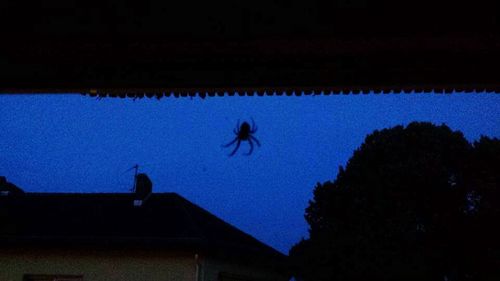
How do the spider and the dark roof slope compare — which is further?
the dark roof slope

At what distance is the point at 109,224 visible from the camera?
12664 millimetres

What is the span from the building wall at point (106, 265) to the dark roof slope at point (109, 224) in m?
0.41

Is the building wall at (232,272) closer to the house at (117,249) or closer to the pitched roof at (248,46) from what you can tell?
the house at (117,249)

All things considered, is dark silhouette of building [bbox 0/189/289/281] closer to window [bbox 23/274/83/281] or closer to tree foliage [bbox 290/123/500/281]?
window [bbox 23/274/83/281]

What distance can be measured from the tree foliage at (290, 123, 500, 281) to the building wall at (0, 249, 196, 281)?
6927 mm

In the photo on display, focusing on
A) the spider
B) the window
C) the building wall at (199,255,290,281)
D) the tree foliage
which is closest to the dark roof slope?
the building wall at (199,255,290,281)

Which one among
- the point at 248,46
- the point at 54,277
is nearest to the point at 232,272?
the point at 54,277

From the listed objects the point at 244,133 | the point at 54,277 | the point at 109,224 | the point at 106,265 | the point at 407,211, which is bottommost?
the point at 54,277

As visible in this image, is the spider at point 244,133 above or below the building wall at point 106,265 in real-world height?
above

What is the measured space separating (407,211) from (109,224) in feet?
35.7

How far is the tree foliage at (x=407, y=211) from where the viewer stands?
1708 centimetres

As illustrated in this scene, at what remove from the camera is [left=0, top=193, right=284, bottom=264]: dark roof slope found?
10875 mm

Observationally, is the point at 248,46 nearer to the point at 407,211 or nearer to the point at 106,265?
the point at 106,265

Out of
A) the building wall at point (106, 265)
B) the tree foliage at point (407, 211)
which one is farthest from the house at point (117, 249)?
the tree foliage at point (407, 211)
